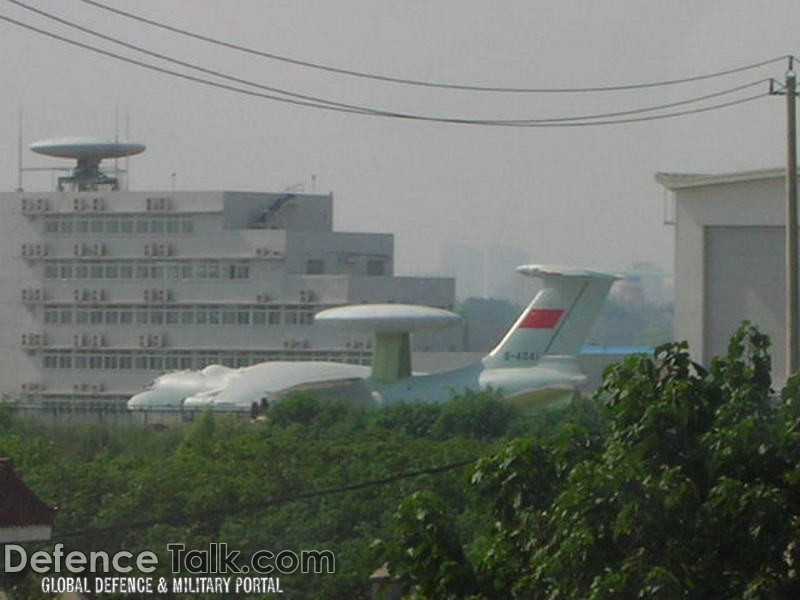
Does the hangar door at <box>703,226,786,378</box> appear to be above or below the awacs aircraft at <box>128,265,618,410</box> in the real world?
above

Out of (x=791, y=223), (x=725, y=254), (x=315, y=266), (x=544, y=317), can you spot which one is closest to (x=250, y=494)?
(x=791, y=223)

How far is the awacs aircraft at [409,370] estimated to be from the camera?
56.5 m

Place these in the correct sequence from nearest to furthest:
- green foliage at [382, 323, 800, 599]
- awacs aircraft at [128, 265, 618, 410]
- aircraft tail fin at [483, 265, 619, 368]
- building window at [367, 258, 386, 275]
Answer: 1. green foliage at [382, 323, 800, 599]
2. awacs aircraft at [128, 265, 618, 410]
3. aircraft tail fin at [483, 265, 619, 368]
4. building window at [367, 258, 386, 275]

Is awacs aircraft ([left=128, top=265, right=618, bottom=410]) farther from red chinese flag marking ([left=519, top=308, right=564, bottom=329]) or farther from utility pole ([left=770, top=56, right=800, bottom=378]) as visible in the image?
utility pole ([left=770, top=56, right=800, bottom=378])

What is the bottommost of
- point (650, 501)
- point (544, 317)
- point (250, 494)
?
point (250, 494)

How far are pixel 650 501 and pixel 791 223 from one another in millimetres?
9209

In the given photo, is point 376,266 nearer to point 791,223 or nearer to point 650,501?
point 791,223

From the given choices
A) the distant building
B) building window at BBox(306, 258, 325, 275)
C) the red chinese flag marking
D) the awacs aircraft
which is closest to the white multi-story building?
building window at BBox(306, 258, 325, 275)

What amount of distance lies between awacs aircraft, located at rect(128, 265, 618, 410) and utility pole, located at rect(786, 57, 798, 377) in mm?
34900

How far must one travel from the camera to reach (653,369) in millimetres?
10945

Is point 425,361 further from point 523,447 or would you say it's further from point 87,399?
point 523,447

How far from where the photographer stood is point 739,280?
33.1 metres

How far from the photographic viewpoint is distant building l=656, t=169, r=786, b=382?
32125 mm

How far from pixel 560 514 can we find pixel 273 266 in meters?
67.0
